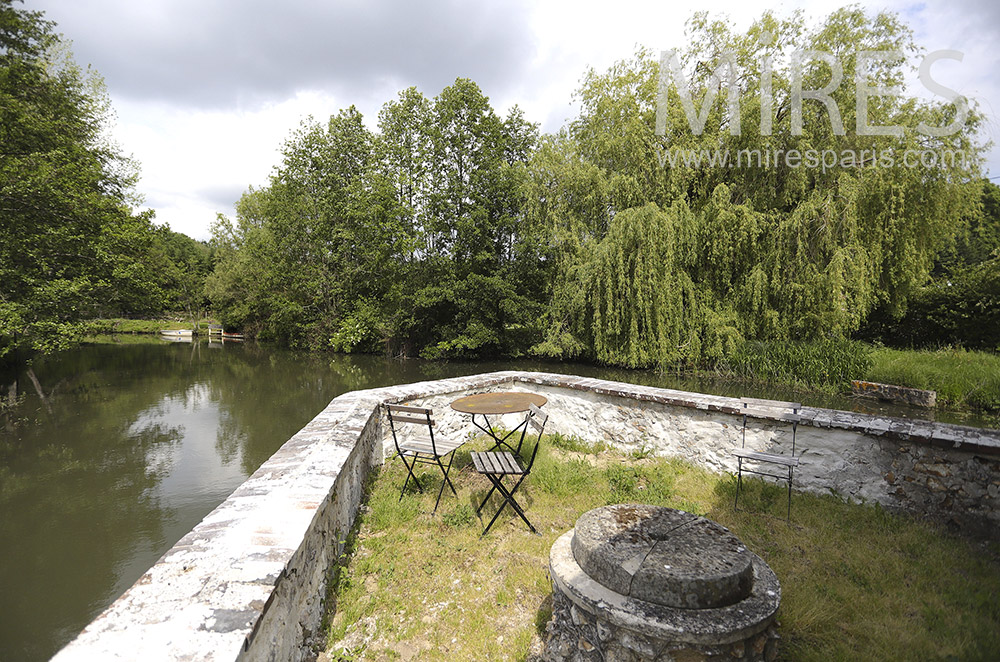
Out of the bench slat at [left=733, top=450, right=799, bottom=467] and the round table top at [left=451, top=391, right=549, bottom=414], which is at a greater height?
the round table top at [left=451, top=391, right=549, bottom=414]

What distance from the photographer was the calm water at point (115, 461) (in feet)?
12.9

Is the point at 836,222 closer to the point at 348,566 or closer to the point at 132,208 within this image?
the point at 348,566

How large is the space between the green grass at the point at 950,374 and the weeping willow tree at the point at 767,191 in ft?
4.00

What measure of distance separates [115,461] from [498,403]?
22.2ft

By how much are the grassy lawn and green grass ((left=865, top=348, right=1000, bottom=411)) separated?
25.0 ft

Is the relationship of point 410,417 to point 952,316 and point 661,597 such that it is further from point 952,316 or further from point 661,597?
point 952,316

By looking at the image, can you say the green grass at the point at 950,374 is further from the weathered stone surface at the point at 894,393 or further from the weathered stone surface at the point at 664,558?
the weathered stone surface at the point at 664,558

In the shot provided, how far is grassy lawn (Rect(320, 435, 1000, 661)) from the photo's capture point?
238 cm

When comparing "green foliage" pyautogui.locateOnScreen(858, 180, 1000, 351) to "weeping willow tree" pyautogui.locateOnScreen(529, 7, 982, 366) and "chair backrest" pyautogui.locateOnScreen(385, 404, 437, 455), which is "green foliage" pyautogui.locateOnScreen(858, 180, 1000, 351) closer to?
"weeping willow tree" pyautogui.locateOnScreen(529, 7, 982, 366)

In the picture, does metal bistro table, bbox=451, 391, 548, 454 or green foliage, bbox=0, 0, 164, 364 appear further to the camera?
green foliage, bbox=0, 0, 164, 364

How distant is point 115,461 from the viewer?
22.6 ft

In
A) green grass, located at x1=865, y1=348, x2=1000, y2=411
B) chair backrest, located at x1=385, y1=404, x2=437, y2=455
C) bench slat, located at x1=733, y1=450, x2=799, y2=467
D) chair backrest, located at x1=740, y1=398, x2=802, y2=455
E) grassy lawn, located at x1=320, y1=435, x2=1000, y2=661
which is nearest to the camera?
grassy lawn, located at x1=320, y1=435, x2=1000, y2=661

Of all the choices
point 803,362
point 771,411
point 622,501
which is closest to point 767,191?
point 803,362

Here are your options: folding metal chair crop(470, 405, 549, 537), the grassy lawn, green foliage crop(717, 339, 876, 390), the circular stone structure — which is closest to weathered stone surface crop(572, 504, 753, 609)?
the circular stone structure
